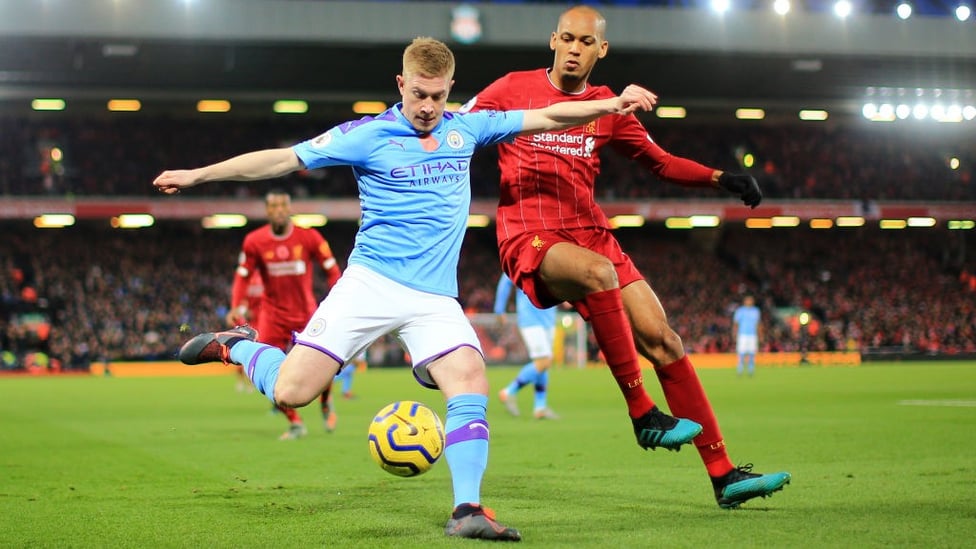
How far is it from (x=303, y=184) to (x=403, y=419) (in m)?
36.2

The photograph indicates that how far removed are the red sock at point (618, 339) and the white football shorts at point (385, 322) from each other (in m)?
0.80

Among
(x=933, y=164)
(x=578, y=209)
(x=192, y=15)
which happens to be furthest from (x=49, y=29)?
(x=933, y=164)

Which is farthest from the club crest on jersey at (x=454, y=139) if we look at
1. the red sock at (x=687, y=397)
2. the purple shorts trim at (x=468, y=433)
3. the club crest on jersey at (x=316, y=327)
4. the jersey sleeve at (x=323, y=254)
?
the jersey sleeve at (x=323, y=254)

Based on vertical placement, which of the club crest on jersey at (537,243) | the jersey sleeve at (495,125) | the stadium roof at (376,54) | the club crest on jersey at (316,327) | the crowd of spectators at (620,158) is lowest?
the club crest on jersey at (316,327)

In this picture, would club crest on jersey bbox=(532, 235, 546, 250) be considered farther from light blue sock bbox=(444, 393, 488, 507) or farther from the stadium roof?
the stadium roof

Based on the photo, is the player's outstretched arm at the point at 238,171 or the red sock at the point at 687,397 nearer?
the player's outstretched arm at the point at 238,171

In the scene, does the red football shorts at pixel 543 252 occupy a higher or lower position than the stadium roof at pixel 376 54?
lower

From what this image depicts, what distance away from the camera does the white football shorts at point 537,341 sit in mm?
14234

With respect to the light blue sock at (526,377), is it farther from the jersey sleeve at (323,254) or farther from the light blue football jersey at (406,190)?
the light blue football jersey at (406,190)

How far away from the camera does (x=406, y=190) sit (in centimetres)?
561

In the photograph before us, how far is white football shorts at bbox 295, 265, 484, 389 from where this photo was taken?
554cm

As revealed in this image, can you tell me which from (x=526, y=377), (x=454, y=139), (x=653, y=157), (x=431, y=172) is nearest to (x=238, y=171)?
(x=431, y=172)

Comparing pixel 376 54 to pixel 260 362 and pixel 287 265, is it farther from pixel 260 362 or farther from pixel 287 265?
pixel 260 362

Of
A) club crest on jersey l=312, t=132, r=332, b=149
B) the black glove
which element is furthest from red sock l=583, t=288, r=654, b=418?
club crest on jersey l=312, t=132, r=332, b=149
